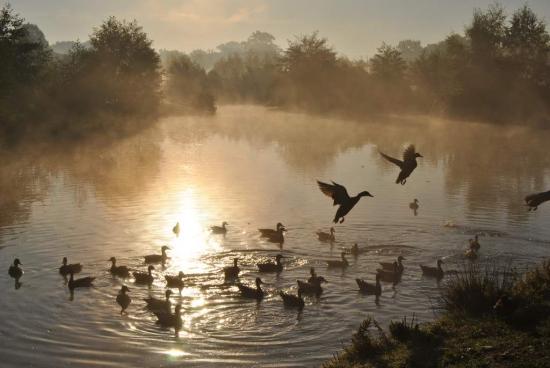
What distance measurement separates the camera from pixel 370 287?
17469mm

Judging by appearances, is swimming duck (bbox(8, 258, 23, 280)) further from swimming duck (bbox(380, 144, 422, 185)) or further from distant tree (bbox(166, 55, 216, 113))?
distant tree (bbox(166, 55, 216, 113))

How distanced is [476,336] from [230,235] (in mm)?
14335

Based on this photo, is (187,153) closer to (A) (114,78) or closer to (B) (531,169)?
(B) (531,169)

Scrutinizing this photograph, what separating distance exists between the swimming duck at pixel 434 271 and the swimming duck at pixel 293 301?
4.49 m

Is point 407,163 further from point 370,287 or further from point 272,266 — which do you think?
point 272,266

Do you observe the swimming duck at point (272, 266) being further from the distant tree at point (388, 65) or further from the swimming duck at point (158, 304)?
the distant tree at point (388, 65)

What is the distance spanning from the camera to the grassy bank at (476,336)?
32.6 ft

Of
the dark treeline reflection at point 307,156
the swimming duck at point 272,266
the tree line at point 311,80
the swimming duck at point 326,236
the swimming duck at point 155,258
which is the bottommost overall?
the swimming duck at point 272,266

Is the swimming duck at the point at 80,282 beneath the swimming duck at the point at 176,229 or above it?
beneath

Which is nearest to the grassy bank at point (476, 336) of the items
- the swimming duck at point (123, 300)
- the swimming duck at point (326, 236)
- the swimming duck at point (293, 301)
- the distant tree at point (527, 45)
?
the swimming duck at point (293, 301)

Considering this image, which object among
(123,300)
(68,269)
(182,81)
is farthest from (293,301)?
(182,81)

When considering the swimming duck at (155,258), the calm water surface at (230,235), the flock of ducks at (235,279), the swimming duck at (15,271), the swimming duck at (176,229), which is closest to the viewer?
the calm water surface at (230,235)

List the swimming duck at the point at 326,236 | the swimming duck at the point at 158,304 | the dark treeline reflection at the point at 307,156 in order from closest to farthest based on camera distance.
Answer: the swimming duck at the point at 158,304
the swimming duck at the point at 326,236
the dark treeline reflection at the point at 307,156

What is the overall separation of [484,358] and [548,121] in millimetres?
68631
